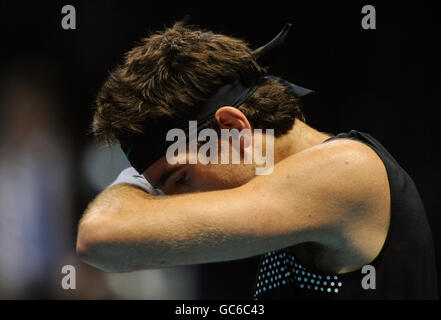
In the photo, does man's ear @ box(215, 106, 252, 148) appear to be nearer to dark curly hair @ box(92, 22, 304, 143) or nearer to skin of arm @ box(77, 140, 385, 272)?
dark curly hair @ box(92, 22, 304, 143)

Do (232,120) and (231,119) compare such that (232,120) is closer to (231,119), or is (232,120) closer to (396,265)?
(231,119)

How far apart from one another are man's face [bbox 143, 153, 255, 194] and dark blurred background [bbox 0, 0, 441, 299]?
2.21m

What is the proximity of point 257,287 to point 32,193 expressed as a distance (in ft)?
8.67

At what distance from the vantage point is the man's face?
158 cm

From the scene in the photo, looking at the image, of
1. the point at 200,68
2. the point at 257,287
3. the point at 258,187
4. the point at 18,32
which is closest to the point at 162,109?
the point at 200,68

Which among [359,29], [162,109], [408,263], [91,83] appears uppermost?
[359,29]

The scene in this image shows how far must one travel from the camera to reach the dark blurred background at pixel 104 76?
3.78 meters

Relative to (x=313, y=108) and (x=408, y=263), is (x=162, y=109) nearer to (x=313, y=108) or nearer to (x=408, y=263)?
(x=408, y=263)

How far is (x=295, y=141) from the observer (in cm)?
167

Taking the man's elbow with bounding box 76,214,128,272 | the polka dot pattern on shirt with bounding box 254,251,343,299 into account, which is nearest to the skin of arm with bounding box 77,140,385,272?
the man's elbow with bounding box 76,214,128,272

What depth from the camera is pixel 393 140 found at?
12.6ft

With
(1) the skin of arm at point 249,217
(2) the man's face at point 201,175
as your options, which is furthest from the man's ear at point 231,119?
(1) the skin of arm at point 249,217

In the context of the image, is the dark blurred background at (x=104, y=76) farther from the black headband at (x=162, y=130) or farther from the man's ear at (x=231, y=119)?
the man's ear at (x=231, y=119)

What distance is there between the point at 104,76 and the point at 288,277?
2.88 m
